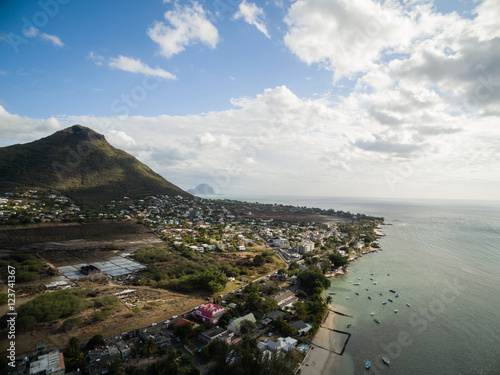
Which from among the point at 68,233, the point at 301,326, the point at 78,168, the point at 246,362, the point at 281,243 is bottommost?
the point at 301,326

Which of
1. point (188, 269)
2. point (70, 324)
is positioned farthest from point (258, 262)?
point (70, 324)

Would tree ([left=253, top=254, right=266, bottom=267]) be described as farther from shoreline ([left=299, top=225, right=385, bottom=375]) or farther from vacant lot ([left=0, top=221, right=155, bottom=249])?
vacant lot ([left=0, top=221, right=155, bottom=249])

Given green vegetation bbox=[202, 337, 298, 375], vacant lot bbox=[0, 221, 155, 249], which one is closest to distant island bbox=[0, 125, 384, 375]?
green vegetation bbox=[202, 337, 298, 375]

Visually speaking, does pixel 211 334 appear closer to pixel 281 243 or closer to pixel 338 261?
pixel 338 261

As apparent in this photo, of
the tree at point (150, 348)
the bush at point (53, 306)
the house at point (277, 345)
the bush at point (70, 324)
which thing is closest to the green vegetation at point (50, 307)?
the bush at point (53, 306)

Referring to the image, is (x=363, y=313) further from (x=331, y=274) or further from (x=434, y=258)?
(x=434, y=258)
